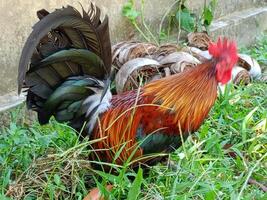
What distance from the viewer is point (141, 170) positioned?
Result: 2438mm

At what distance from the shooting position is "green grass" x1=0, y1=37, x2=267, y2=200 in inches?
104

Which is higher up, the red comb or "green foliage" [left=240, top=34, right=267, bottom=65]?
the red comb

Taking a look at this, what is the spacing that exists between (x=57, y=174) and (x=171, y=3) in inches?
99.1

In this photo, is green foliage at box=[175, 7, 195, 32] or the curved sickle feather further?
green foliage at box=[175, 7, 195, 32]

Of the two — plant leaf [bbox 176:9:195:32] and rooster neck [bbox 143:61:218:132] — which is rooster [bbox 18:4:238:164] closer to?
rooster neck [bbox 143:61:218:132]

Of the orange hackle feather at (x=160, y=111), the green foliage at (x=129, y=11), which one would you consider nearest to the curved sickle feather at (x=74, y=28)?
the orange hackle feather at (x=160, y=111)

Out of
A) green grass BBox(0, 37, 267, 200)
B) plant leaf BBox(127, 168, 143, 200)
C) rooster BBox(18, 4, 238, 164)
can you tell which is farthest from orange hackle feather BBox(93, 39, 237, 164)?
plant leaf BBox(127, 168, 143, 200)

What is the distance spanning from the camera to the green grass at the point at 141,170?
8.68ft

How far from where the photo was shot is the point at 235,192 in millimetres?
2717

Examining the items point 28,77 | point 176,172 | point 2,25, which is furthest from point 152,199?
point 2,25

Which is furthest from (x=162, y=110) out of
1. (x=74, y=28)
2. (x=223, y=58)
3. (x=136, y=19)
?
(x=136, y=19)

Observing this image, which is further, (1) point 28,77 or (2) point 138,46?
(2) point 138,46

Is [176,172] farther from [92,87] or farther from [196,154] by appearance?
[92,87]

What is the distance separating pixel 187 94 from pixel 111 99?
39 centimetres
